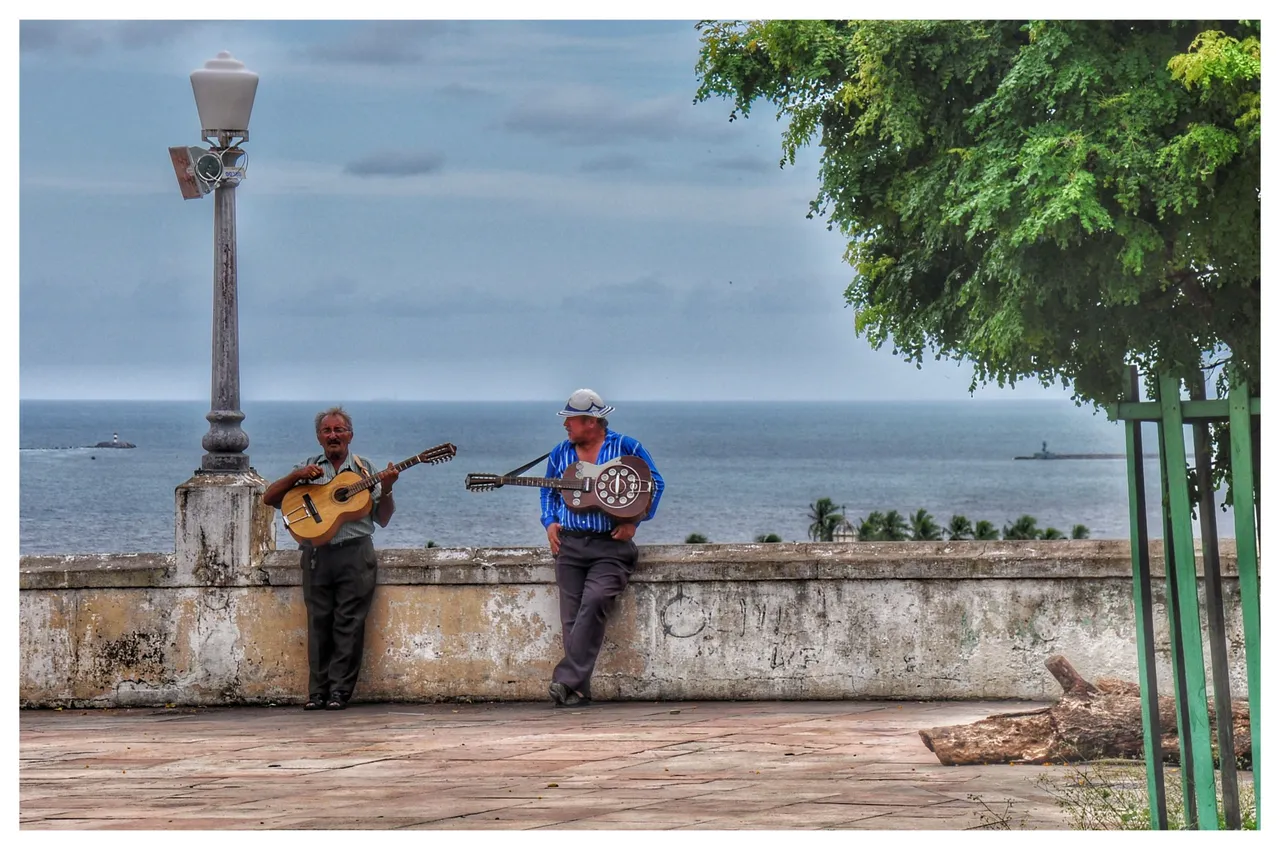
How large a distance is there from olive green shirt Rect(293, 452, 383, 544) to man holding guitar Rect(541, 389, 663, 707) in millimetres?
888

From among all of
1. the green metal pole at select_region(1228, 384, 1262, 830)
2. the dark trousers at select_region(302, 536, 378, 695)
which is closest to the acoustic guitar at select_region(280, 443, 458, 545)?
the dark trousers at select_region(302, 536, 378, 695)

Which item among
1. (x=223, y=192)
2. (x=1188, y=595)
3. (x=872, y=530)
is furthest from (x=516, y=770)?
(x=872, y=530)

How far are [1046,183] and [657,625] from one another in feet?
13.1

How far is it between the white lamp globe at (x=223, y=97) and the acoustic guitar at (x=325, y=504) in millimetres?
2106

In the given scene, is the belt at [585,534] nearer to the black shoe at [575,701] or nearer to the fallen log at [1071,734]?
the black shoe at [575,701]

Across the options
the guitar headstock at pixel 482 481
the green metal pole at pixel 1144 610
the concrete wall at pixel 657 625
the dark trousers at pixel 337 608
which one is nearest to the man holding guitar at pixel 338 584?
the dark trousers at pixel 337 608

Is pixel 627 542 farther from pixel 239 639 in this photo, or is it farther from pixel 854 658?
pixel 239 639

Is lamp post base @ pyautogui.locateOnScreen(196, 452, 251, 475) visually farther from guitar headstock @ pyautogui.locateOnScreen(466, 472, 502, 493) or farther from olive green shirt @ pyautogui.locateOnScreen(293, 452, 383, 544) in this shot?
guitar headstock @ pyautogui.locateOnScreen(466, 472, 502, 493)

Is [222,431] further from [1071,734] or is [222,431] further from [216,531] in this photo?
[1071,734]

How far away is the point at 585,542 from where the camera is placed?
8328mm

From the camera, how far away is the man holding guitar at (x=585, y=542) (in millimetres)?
8211

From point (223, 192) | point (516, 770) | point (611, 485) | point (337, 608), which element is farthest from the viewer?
point (223, 192)

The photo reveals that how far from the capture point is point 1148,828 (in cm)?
571

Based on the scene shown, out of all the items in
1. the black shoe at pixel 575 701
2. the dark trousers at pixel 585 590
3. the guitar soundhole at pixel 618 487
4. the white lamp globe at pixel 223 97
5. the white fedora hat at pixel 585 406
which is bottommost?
the black shoe at pixel 575 701
